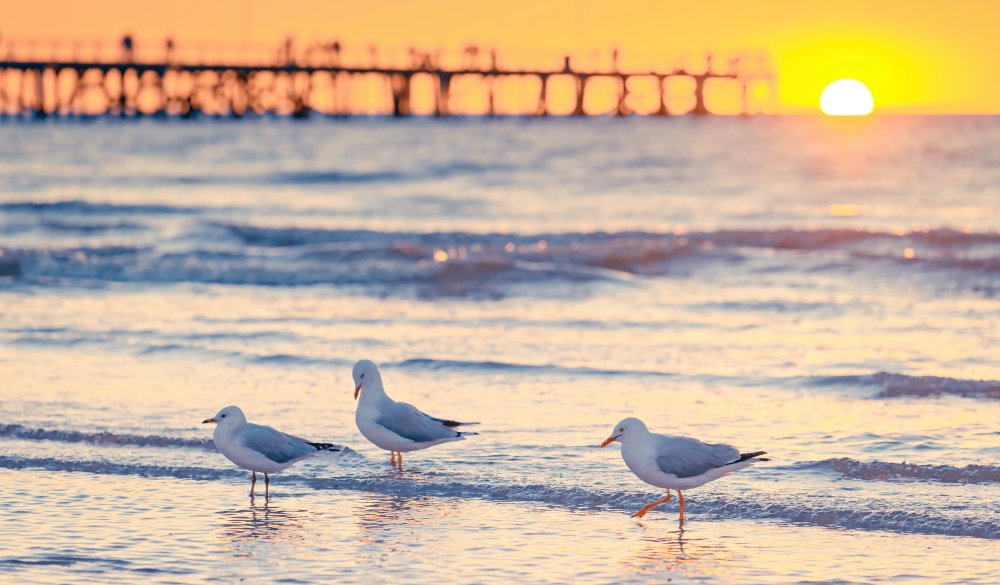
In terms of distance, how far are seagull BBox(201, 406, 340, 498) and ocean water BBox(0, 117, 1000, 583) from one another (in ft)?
0.72

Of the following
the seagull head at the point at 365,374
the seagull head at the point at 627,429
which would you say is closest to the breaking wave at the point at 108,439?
the seagull head at the point at 365,374

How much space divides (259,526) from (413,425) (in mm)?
1170

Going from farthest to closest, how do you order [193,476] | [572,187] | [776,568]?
1. [572,187]
2. [193,476]
3. [776,568]

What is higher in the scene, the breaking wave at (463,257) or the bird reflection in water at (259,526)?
the breaking wave at (463,257)

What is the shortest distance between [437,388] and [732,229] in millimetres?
13851

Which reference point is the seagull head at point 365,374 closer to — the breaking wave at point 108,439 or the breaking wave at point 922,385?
the breaking wave at point 108,439

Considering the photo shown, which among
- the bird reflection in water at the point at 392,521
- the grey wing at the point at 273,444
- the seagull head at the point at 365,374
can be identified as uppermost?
the seagull head at the point at 365,374

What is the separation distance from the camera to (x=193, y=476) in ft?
22.2

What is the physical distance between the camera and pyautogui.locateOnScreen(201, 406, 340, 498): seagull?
6176 mm

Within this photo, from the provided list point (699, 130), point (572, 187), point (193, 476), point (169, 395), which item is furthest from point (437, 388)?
point (699, 130)

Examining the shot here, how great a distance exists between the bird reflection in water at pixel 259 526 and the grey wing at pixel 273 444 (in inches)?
9.4

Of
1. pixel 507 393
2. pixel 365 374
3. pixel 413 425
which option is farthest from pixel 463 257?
pixel 413 425

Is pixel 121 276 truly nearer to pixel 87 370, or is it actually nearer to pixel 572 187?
pixel 87 370

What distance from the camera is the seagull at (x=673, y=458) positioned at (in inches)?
226
